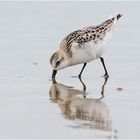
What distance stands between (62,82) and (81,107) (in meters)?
1.86

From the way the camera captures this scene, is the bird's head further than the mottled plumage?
No

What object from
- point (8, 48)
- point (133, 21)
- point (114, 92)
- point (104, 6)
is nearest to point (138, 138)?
point (114, 92)

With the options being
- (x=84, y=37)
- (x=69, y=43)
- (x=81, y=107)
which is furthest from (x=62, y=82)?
(x=81, y=107)

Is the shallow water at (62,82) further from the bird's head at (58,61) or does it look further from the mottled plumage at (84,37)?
the mottled plumage at (84,37)

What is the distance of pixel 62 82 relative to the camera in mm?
13266

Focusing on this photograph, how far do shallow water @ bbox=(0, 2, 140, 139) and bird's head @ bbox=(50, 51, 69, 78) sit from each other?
22 centimetres

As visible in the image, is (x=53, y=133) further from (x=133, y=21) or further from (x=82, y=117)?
(x=133, y=21)

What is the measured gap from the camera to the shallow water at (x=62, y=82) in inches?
405

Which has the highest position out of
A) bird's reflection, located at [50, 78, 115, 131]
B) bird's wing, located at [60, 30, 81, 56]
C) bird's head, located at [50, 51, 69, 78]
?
bird's wing, located at [60, 30, 81, 56]

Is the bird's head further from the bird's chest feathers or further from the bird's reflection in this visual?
the bird's reflection

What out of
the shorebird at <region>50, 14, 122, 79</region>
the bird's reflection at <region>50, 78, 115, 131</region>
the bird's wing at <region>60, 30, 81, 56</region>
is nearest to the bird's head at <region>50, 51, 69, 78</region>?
the shorebird at <region>50, 14, 122, 79</region>

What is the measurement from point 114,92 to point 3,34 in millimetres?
5110

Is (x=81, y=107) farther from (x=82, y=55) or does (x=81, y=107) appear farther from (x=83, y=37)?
(x=83, y=37)

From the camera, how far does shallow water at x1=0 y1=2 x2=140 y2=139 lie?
10289mm
